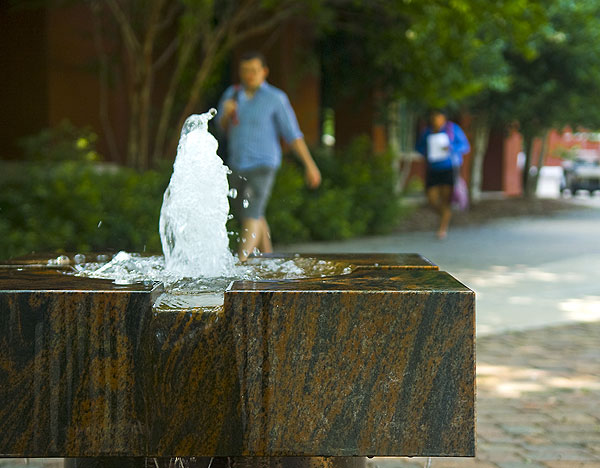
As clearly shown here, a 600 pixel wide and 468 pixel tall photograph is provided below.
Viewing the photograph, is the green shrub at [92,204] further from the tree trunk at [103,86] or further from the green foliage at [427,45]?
the green foliage at [427,45]

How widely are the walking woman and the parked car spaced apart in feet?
66.8

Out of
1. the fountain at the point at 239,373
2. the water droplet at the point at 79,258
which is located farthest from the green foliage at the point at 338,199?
the fountain at the point at 239,373

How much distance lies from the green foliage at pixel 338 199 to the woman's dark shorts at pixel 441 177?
4.12ft

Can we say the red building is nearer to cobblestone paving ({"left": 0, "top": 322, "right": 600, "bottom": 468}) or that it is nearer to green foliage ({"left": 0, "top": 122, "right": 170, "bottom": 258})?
green foliage ({"left": 0, "top": 122, "right": 170, "bottom": 258})

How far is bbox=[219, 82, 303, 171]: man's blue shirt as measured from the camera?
765 centimetres

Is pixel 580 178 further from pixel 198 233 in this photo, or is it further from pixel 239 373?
pixel 239 373

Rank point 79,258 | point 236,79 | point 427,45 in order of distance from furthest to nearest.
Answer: point 236,79 < point 427,45 < point 79,258

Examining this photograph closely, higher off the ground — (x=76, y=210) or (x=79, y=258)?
(x=79, y=258)

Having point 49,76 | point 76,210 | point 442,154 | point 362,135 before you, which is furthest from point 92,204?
point 362,135

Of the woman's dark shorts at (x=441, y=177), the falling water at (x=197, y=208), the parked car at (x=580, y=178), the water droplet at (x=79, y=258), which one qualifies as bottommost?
the parked car at (x=580, y=178)

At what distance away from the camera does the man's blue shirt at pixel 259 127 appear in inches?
301

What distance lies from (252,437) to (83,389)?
0.48 m

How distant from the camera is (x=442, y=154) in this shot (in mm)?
13609

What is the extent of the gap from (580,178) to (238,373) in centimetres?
3246
